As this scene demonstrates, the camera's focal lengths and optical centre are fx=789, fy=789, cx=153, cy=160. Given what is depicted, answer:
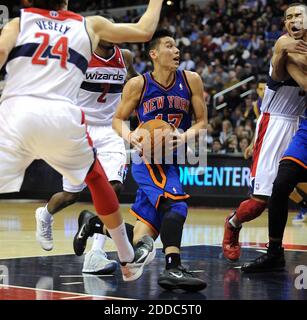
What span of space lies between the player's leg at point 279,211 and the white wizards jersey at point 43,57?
2.24m

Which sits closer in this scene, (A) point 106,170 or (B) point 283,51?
(B) point 283,51

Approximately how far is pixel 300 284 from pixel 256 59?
45.2ft

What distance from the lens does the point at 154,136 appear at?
243 inches

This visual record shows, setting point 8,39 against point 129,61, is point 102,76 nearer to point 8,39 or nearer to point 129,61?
point 129,61

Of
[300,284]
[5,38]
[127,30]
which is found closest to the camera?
[5,38]

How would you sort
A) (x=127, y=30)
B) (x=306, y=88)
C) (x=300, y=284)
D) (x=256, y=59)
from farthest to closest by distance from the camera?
(x=256, y=59), (x=306, y=88), (x=300, y=284), (x=127, y=30)

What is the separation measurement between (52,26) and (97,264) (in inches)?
93.8

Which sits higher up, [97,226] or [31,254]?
[97,226]

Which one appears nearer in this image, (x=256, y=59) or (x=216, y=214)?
(x=216, y=214)

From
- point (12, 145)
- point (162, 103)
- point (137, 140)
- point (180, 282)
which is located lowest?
point (180, 282)

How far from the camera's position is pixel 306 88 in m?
6.49

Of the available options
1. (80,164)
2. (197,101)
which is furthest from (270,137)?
(80,164)
